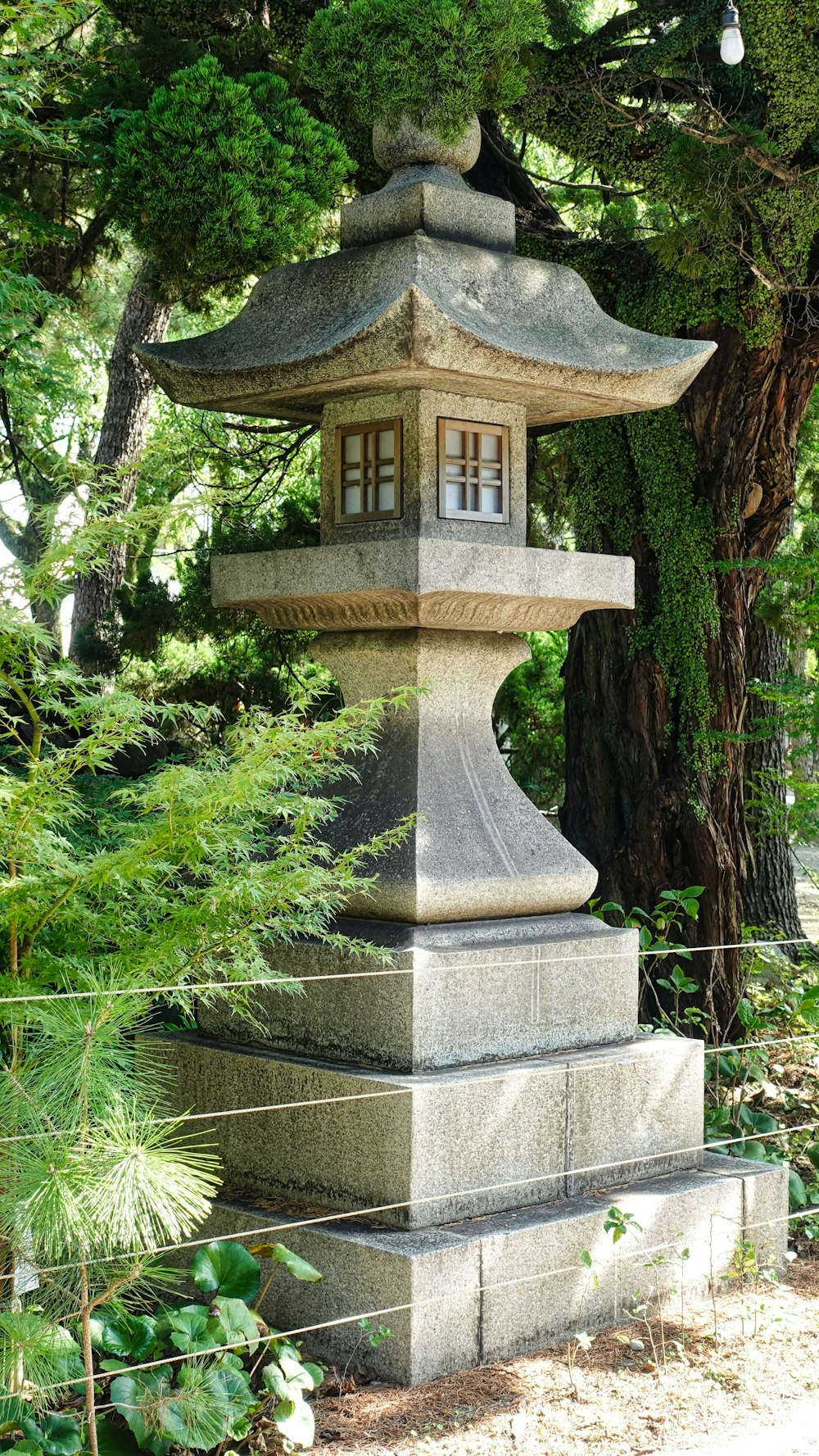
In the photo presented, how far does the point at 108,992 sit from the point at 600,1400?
183 centimetres

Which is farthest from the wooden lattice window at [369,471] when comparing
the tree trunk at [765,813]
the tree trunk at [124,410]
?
the tree trunk at [124,410]

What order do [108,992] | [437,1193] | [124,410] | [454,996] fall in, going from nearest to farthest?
1. [108,992]
2. [437,1193]
3. [454,996]
4. [124,410]

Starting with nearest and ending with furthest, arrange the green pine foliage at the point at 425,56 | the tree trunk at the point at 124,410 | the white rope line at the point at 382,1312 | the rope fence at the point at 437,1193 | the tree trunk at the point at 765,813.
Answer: the white rope line at the point at 382,1312
the rope fence at the point at 437,1193
the green pine foliage at the point at 425,56
the tree trunk at the point at 765,813
the tree trunk at the point at 124,410

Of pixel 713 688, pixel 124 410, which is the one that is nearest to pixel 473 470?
pixel 713 688

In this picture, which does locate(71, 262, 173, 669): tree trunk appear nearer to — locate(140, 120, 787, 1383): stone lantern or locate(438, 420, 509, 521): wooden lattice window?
locate(140, 120, 787, 1383): stone lantern

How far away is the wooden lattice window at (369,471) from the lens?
462 cm

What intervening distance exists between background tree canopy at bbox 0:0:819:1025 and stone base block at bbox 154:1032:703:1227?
213 centimetres

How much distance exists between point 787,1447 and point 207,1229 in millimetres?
1826

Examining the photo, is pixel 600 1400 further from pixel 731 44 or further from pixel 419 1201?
pixel 731 44

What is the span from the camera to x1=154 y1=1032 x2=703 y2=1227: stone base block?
3.97 m

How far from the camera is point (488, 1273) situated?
3.88m

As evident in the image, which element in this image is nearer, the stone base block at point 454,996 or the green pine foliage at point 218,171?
the stone base block at point 454,996

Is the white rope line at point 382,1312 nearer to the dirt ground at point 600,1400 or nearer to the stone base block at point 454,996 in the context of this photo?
the dirt ground at point 600,1400

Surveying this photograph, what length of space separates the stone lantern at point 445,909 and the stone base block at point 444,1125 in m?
0.01
